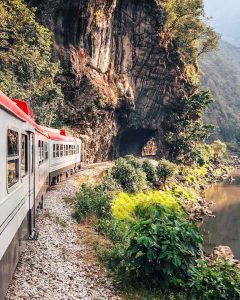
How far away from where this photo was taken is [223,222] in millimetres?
29312

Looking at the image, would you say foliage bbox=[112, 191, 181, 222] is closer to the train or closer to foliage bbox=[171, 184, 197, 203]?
foliage bbox=[171, 184, 197, 203]

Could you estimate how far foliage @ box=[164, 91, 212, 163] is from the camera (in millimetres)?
54688

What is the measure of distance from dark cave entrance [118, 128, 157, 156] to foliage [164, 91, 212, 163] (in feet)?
14.4

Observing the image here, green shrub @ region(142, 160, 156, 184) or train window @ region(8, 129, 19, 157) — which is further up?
train window @ region(8, 129, 19, 157)

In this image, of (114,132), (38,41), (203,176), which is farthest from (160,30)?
(38,41)

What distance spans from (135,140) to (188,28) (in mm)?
22619

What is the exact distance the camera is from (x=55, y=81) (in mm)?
40156

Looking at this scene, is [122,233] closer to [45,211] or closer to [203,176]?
[45,211]

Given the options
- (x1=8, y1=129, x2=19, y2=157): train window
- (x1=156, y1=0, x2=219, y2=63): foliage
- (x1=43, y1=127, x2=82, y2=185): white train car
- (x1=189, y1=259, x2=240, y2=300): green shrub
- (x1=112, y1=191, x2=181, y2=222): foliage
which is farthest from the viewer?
(x1=156, y1=0, x2=219, y2=63): foliage

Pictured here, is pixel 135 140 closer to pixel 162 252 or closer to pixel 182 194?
pixel 182 194

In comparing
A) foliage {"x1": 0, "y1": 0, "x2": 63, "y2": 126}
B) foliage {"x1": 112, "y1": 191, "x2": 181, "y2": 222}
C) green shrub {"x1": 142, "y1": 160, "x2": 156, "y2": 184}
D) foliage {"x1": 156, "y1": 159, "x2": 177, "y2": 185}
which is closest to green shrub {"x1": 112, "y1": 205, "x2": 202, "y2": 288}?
foliage {"x1": 112, "y1": 191, "x2": 181, "y2": 222}

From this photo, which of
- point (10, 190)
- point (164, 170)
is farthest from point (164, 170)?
point (10, 190)

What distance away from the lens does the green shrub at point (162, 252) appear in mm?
8148

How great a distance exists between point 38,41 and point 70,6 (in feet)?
55.0
